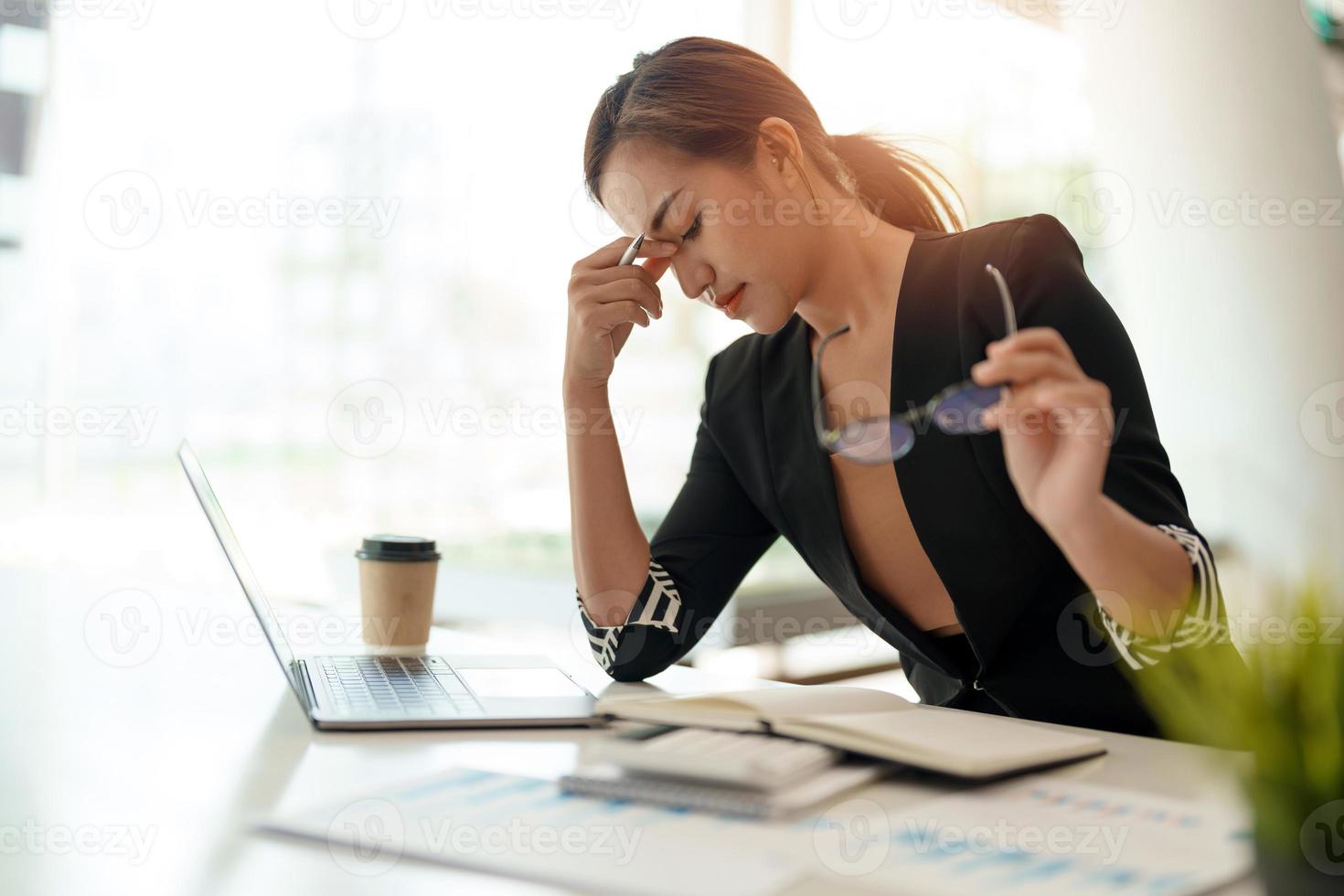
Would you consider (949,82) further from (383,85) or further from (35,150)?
(35,150)

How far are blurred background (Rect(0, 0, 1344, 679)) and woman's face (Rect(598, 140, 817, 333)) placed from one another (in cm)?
29

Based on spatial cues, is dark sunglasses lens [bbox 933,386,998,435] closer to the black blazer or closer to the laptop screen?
the black blazer

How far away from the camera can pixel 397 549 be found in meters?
1.46

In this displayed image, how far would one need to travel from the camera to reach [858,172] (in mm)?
1657

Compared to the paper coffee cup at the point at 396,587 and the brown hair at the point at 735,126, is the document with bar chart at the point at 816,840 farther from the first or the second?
the brown hair at the point at 735,126

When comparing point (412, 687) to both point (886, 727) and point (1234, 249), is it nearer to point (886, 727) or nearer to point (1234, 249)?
point (886, 727)

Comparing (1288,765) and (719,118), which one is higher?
(719,118)

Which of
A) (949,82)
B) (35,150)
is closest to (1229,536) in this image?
(949,82)

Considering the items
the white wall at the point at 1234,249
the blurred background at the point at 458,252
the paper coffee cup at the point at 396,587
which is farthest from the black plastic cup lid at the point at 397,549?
the white wall at the point at 1234,249

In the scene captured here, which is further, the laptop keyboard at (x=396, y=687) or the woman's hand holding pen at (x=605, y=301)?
the woman's hand holding pen at (x=605, y=301)

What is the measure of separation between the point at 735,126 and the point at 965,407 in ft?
2.26

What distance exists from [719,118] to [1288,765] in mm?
1136

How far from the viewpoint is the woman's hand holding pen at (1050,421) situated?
826 mm

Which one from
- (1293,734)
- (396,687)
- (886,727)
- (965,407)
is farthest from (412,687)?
(1293,734)
